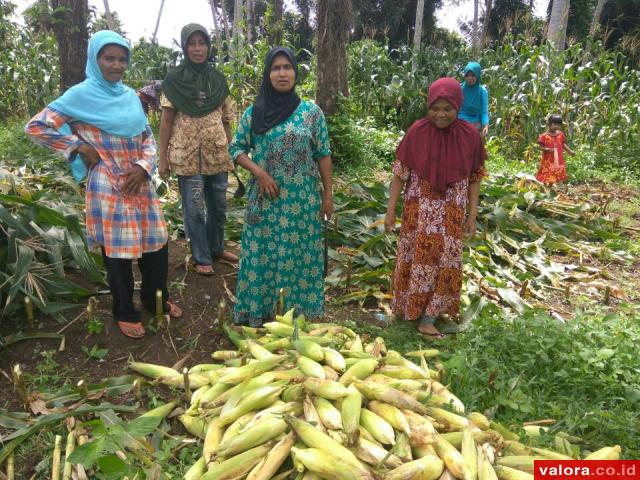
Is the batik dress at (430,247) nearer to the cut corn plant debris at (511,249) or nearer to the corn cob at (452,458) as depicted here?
the cut corn plant debris at (511,249)

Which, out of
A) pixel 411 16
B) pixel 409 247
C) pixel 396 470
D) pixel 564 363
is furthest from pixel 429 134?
pixel 411 16

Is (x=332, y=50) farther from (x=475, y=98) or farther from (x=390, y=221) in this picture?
(x=390, y=221)

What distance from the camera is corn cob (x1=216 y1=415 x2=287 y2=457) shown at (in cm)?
161

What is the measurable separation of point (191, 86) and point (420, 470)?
277 cm

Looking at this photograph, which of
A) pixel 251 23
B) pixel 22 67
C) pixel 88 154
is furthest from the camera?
pixel 251 23

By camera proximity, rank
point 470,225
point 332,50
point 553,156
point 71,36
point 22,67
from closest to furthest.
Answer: point 470,225 < point 71,36 < point 553,156 < point 332,50 < point 22,67

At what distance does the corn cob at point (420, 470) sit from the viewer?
1.46 meters

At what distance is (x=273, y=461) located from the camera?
154 cm

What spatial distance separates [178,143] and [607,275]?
12.4 ft

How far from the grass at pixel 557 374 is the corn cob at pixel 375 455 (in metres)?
0.83

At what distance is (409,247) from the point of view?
323cm

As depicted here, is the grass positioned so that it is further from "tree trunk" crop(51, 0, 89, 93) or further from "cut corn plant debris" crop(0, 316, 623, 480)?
"tree trunk" crop(51, 0, 89, 93)

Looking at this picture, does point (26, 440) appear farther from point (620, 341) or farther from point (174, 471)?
point (620, 341)

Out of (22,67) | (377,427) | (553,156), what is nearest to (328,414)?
(377,427)
